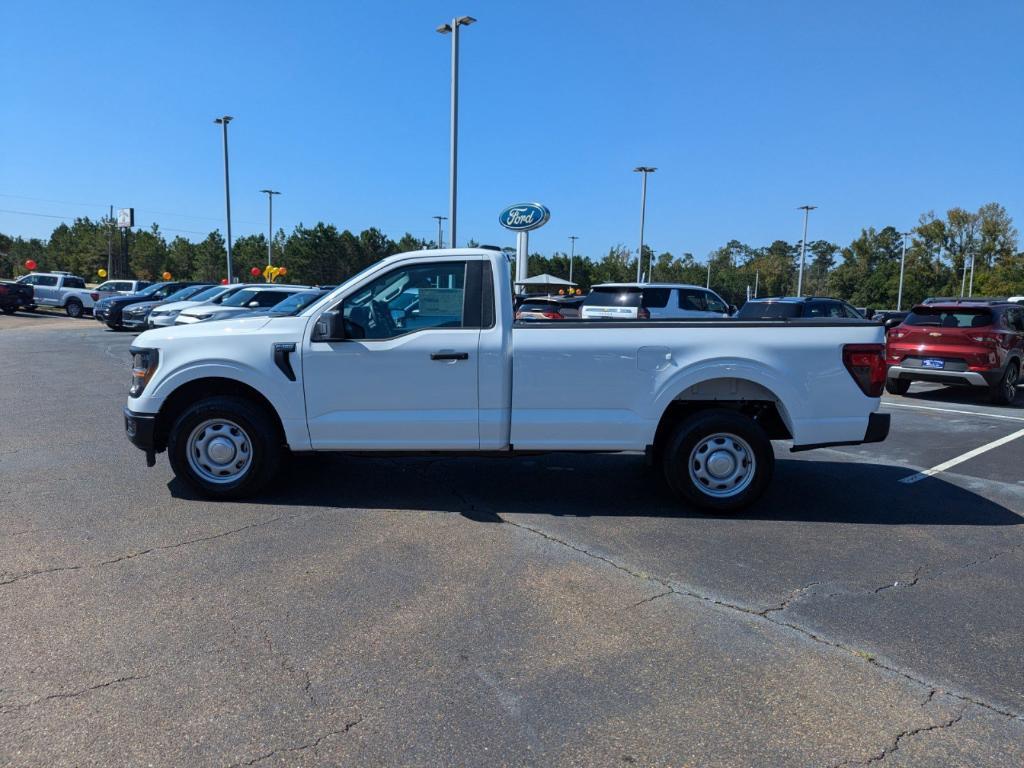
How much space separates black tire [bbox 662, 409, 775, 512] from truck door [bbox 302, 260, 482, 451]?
1553 mm

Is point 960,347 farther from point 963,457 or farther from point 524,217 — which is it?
point 524,217

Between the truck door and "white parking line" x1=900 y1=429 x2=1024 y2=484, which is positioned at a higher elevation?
the truck door

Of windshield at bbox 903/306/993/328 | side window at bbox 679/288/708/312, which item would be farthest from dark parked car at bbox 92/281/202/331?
windshield at bbox 903/306/993/328

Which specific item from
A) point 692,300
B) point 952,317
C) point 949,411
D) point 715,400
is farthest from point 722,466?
point 692,300

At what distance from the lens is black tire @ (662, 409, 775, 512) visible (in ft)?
19.1

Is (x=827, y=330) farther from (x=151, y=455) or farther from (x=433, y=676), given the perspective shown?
(x=151, y=455)

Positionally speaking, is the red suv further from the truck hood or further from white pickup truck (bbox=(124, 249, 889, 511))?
the truck hood

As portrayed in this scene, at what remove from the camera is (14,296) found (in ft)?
113

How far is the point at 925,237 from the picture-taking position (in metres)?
69.9

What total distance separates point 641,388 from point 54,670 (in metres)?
4.00

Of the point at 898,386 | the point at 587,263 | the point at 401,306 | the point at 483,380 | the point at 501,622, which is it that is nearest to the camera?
the point at 501,622

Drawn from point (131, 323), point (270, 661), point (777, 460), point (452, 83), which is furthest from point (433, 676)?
point (131, 323)

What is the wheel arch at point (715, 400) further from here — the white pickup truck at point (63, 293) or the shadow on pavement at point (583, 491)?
the white pickup truck at point (63, 293)

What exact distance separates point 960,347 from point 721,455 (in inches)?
344
